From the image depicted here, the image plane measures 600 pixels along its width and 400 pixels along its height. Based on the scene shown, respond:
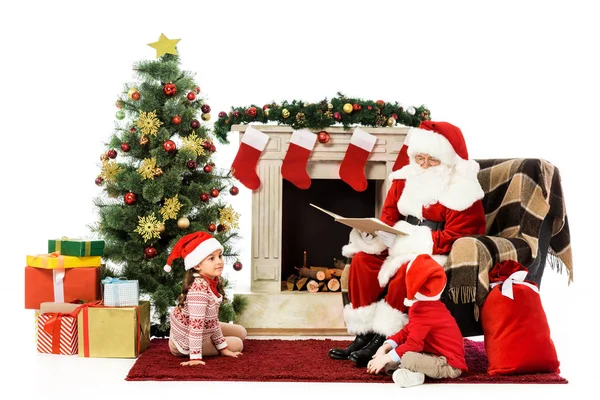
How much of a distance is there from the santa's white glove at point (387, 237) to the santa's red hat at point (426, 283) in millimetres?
463

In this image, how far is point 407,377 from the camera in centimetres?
434

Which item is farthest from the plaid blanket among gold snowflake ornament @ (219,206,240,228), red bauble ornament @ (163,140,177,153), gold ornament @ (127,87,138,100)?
gold ornament @ (127,87,138,100)

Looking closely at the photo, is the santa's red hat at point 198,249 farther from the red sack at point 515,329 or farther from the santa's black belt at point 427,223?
the red sack at point 515,329

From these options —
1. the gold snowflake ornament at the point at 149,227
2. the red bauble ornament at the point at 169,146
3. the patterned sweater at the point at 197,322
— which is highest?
the red bauble ornament at the point at 169,146

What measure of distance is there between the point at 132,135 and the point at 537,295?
301 cm

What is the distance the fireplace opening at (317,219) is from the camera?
669cm

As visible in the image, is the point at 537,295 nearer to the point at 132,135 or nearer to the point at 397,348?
the point at 397,348

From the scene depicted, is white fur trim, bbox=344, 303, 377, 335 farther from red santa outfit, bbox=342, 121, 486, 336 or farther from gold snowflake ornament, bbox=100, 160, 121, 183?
gold snowflake ornament, bbox=100, 160, 121, 183

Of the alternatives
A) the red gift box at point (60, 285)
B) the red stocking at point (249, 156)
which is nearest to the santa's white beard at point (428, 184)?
the red stocking at point (249, 156)

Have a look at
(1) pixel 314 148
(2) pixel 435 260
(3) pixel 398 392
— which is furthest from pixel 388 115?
(3) pixel 398 392

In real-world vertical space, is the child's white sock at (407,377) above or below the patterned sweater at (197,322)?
below

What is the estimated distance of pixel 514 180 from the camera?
519cm

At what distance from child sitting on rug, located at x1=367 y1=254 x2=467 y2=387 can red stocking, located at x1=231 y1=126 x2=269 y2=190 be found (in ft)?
6.09

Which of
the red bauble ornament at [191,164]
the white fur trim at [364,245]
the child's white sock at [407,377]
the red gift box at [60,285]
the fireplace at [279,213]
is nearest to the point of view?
the child's white sock at [407,377]
